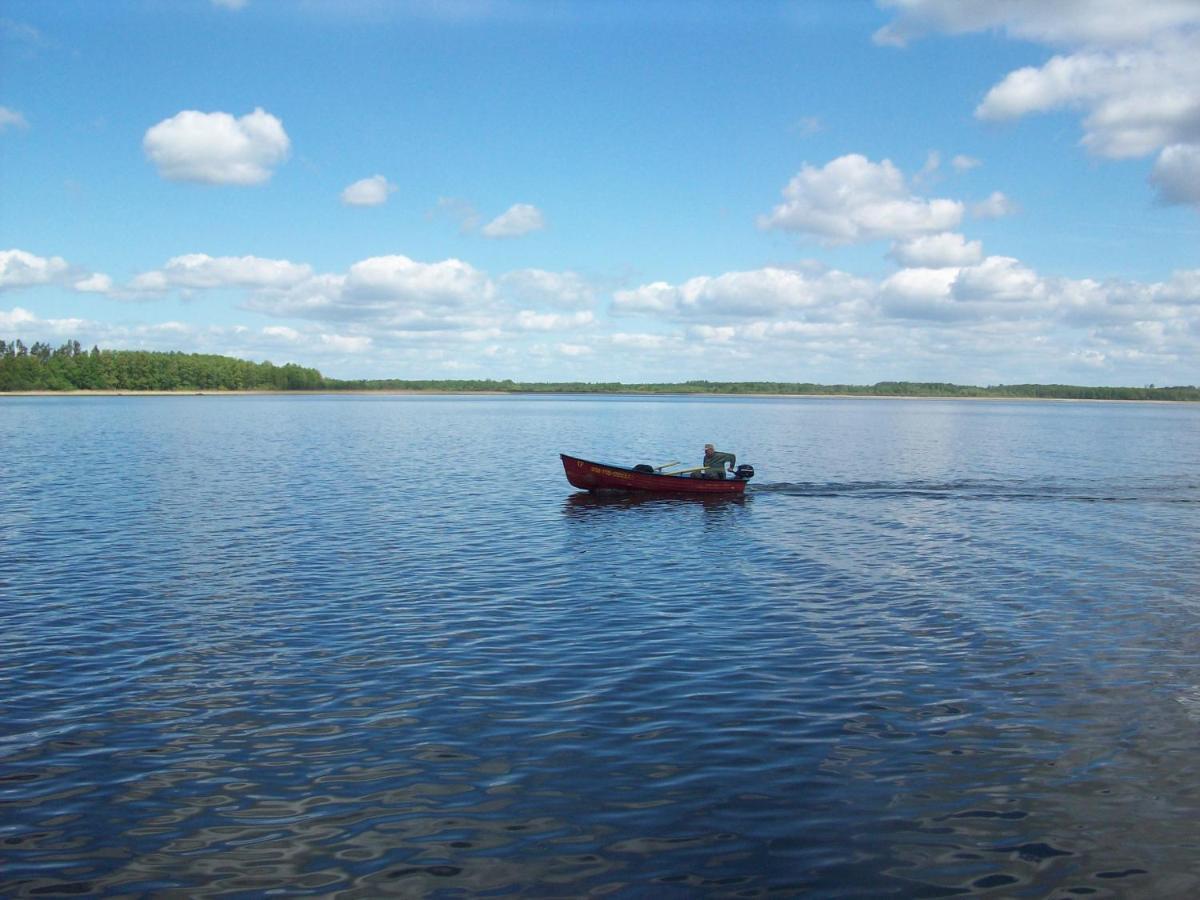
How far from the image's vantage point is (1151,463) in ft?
220

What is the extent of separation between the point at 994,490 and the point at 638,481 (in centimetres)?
1913

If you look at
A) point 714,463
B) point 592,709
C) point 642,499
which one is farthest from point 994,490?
point 592,709

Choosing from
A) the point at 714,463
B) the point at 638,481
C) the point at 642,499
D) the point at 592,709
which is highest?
the point at 714,463

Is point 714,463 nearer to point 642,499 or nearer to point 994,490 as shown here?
point 642,499

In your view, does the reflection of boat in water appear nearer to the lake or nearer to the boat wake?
the boat wake

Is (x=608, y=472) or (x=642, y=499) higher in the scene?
(x=608, y=472)

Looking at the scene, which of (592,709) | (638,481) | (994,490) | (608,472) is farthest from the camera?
(994,490)

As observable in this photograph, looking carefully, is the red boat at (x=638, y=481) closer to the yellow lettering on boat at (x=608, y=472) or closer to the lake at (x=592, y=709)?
the yellow lettering on boat at (x=608, y=472)

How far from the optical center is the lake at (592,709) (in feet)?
32.1

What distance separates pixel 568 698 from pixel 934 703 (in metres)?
5.82

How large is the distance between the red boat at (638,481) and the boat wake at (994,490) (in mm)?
3610

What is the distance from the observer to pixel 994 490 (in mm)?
47688

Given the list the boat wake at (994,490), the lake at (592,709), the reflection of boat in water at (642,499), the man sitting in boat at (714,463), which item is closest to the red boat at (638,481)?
the reflection of boat in water at (642,499)

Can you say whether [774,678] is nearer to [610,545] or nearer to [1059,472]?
[610,545]
